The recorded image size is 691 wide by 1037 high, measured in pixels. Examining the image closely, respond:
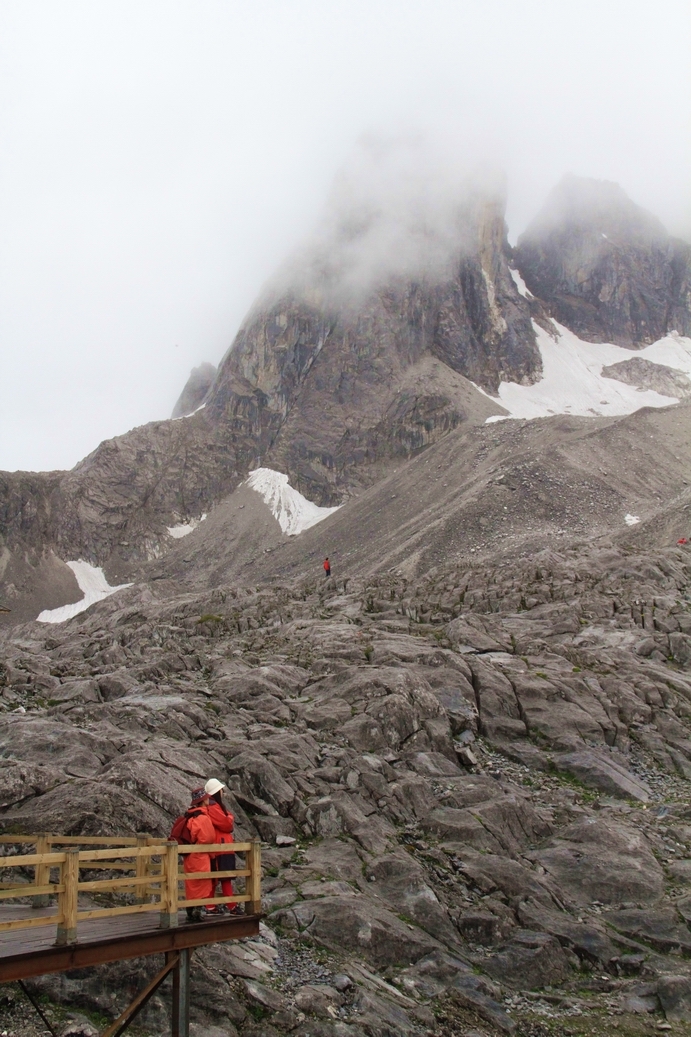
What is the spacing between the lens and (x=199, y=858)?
1202 centimetres

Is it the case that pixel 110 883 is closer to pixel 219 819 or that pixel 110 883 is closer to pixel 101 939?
pixel 101 939

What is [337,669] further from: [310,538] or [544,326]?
[544,326]

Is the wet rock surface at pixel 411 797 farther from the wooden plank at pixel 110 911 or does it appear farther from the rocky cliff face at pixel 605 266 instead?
the rocky cliff face at pixel 605 266

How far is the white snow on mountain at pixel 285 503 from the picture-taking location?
116 m

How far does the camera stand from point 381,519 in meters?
92.9

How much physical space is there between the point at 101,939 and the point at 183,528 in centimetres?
12547

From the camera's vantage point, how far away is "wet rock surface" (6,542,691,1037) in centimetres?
1564

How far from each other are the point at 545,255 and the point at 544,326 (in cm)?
2543

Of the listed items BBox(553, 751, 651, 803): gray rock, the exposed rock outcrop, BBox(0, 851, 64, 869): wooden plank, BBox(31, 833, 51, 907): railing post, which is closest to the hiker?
BBox(31, 833, 51, 907): railing post

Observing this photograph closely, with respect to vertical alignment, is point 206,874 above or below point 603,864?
above

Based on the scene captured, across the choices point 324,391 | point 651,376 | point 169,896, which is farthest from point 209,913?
point 651,376

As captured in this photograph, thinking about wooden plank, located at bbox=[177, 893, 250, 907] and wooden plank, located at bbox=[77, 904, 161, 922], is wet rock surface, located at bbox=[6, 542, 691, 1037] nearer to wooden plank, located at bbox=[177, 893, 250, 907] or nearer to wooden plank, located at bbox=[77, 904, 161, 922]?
wooden plank, located at bbox=[177, 893, 250, 907]

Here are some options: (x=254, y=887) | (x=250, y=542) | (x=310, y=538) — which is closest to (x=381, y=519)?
(x=310, y=538)

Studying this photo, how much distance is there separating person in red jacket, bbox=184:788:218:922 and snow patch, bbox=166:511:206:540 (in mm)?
120292
